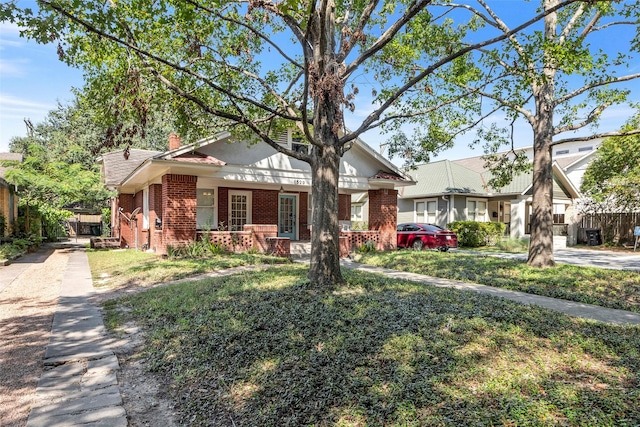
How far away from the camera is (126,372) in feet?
14.2

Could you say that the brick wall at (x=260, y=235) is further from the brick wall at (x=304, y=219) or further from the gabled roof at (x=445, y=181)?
the gabled roof at (x=445, y=181)

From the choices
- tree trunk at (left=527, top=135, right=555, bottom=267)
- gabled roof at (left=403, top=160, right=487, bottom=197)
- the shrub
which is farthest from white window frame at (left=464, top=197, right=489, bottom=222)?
tree trunk at (left=527, top=135, right=555, bottom=267)

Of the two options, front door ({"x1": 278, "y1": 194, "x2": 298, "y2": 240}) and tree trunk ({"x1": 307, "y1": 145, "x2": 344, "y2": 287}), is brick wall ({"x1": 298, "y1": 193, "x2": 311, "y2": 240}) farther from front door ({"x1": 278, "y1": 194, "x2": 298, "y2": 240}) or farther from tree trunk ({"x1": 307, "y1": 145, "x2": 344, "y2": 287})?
tree trunk ({"x1": 307, "y1": 145, "x2": 344, "y2": 287})

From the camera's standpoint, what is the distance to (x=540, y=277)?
9.91 metres

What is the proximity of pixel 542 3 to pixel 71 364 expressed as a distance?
48.2 feet

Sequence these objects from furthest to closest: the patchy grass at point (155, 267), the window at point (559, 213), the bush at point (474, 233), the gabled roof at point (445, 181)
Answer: the window at point (559, 213) < the gabled roof at point (445, 181) < the bush at point (474, 233) < the patchy grass at point (155, 267)

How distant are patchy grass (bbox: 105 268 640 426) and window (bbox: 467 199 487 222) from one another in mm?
20510

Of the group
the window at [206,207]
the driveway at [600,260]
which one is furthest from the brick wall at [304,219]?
the driveway at [600,260]

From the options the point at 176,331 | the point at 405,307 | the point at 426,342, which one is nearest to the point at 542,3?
the point at 405,307

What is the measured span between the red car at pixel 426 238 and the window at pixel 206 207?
29.9ft

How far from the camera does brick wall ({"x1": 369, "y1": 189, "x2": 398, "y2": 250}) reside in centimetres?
1780

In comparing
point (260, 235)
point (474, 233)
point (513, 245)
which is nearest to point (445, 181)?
point (474, 233)

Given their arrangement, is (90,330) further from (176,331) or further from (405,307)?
(405,307)

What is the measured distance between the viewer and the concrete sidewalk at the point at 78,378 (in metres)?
3.34
